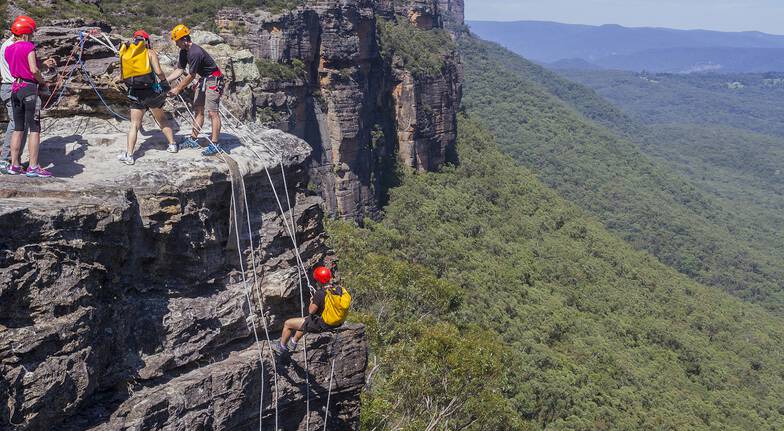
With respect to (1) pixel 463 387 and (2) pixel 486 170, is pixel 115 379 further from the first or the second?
(2) pixel 486 170

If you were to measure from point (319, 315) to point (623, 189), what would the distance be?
8776 centimetres

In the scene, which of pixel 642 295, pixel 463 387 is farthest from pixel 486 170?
pixel 463 387

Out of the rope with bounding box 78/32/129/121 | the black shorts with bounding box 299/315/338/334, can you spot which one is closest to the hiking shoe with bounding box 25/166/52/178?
the rope with bounding box 78/32/129/121

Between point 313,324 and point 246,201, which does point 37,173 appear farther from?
point 313,324

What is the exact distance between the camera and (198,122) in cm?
1069

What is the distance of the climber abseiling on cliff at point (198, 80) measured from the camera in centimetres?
1017

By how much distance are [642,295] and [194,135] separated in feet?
148

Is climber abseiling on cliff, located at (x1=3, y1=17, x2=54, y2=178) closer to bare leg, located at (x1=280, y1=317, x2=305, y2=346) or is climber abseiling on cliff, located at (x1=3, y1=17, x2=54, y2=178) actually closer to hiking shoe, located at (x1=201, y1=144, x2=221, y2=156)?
hiking shoe, located at (x1=201, y1=144, x2=221, y2=156)

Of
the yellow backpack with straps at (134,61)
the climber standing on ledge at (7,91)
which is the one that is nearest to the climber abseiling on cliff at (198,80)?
the yellow backpack with straps at (134,61)

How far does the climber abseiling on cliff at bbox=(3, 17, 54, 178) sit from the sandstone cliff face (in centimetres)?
2434

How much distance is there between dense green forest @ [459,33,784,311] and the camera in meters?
76.7

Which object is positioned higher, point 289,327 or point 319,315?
point 319,315

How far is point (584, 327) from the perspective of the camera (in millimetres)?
39844

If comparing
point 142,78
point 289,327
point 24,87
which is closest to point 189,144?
point 142,78
